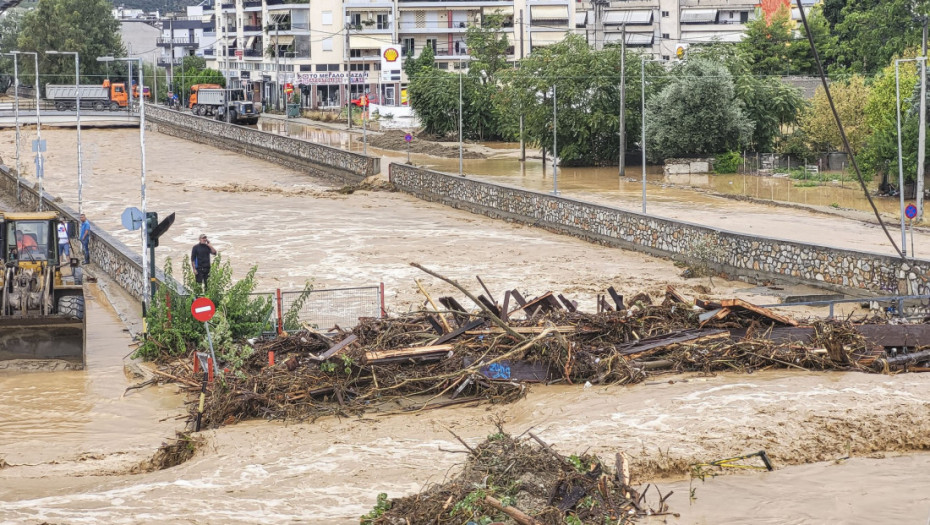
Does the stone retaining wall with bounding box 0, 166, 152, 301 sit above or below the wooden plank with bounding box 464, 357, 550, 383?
above

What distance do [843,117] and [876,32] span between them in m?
18.6

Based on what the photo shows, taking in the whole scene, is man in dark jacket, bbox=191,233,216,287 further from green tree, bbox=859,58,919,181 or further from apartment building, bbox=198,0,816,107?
apartment building, bbox=198,0,816,107

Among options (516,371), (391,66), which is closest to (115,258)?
(516,371)

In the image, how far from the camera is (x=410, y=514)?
37.2 ft

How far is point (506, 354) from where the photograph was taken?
1727cm

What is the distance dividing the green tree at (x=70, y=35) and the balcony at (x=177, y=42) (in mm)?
14964

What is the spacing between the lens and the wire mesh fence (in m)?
21.8

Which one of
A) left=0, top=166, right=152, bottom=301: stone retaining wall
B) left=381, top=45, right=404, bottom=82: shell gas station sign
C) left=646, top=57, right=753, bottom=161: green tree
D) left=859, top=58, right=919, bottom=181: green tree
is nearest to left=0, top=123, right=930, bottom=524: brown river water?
left=0, top=166, right=152, bottom=301: stone retaining wall

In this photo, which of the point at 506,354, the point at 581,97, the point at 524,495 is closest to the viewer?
the point at 524,495

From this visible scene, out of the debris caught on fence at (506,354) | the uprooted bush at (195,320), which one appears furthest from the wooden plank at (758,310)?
the uprooted bush at (195,320)

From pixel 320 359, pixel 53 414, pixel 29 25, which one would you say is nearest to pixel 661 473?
pixel 320 359

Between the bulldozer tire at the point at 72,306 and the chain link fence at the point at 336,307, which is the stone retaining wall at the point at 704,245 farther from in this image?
the bulldozer tire at the point at 72,306

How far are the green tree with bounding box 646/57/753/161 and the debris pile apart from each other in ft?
145

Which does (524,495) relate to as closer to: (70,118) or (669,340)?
(669,340)
